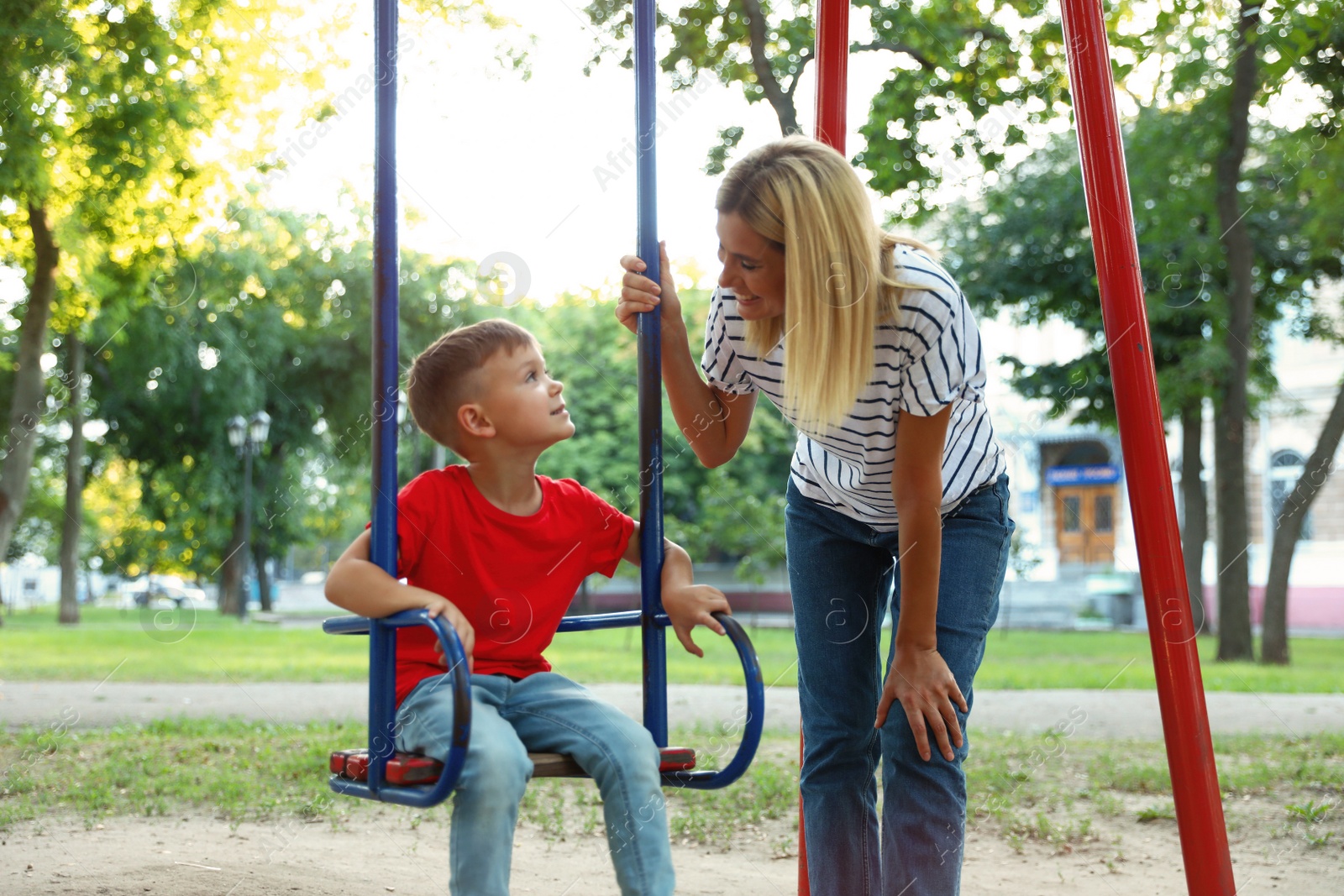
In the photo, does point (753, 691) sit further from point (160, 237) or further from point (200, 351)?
point (200, 351)

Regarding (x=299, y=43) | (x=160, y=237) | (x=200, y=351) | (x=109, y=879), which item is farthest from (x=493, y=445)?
(x=200, y=351)

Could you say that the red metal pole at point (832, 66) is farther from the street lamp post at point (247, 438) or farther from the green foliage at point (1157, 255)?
the street lamp post at point (247, 438)

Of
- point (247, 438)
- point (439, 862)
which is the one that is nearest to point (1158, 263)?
point (439, 862)

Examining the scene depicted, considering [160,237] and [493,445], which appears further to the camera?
[160,237]

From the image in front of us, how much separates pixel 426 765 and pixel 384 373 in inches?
27.5

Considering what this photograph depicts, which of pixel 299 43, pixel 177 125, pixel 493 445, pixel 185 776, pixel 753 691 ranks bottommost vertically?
pixel 185 776

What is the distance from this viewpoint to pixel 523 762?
2033 millimetres

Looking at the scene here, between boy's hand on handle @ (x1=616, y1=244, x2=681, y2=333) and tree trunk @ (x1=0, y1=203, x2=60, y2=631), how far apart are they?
675 centimetres

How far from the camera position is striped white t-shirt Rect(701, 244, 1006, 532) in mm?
2014

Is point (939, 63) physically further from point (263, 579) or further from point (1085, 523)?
point (263, 579)

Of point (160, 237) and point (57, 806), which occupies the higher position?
point (160, 237)

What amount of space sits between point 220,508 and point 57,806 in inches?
709

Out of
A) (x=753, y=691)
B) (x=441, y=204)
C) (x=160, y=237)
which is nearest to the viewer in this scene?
(x=753, y=691)

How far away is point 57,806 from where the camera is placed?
441cm
